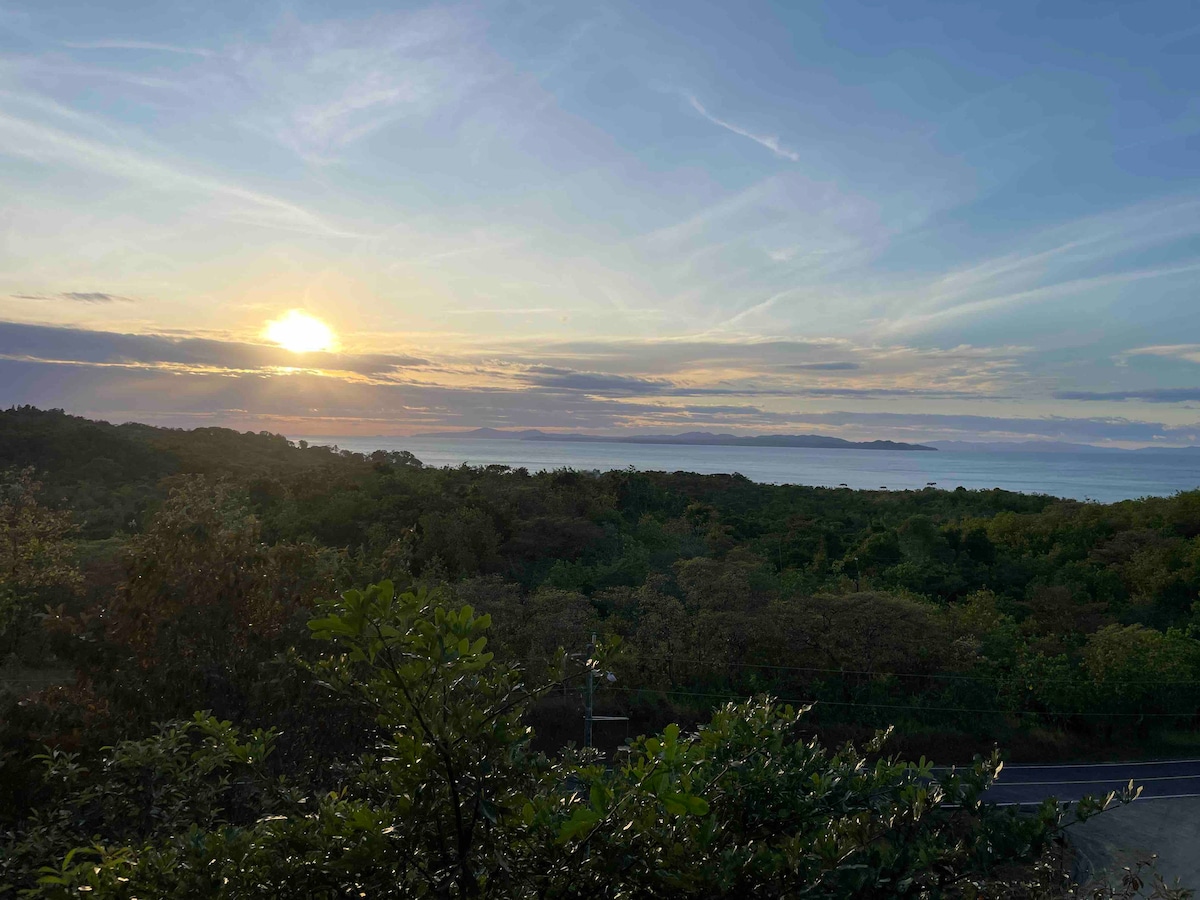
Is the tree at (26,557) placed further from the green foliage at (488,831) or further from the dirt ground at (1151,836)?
the dirt ground at (1151,836)

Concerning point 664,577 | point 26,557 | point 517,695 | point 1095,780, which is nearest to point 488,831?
point 517,695

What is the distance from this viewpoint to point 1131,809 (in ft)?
41.6

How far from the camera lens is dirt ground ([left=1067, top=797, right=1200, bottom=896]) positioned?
34.8ft

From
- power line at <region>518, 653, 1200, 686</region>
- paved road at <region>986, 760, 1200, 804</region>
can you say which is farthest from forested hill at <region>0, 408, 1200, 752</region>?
paved road at <region>986, 760, 1200, 804</region>

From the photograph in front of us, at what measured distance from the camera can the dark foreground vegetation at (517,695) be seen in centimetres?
232

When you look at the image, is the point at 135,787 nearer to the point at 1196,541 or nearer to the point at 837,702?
the point at 837,702

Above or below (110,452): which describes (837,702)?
below

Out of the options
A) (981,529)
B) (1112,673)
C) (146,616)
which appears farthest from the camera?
(981,529)

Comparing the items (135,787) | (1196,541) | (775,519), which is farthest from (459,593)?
(1196,541)

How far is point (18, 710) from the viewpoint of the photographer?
20.3 feet

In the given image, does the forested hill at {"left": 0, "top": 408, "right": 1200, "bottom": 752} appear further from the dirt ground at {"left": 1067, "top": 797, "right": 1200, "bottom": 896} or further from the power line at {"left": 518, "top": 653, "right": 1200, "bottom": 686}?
the dirt ground at {"left": 1067, "top": 797, "right": 1200, "bottom": 896}

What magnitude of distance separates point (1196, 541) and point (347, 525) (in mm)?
26422

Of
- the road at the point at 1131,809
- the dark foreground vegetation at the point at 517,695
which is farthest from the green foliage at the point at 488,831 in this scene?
the road at the point at 1131,809

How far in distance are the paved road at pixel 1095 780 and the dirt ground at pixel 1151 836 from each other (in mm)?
411
